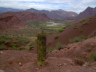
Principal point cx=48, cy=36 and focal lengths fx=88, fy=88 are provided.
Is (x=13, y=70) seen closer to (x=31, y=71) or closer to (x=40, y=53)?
(x=31, y=71)

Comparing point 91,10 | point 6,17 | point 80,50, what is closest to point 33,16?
point 6,17

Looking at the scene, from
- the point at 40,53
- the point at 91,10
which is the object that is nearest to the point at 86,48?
the point at 40,53

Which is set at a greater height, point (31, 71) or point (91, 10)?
point (91, 10)

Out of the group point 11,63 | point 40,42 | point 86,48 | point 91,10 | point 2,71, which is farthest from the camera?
point 91,10

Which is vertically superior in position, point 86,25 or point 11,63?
point 86,25

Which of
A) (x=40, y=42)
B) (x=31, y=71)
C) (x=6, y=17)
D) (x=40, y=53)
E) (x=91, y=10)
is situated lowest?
(x=31, y=71)

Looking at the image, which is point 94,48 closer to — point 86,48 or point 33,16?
point 86,48

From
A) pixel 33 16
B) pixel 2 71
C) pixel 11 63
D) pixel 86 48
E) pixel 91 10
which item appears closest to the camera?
pixel 2 71

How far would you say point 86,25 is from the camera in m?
17.6

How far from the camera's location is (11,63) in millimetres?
5430

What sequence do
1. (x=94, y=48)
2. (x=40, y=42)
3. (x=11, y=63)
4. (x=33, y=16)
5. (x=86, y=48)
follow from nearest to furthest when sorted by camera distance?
1. (x=40, y=42)
2. (x=11, y=63)
3. (x=94, y=48)
4. (x=86, y=48)
5. (x=33, y=16)

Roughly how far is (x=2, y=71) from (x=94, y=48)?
6.87 meters

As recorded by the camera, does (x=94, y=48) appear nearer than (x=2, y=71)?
No

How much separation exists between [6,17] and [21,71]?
174 ft
